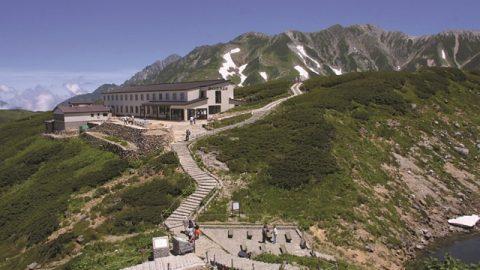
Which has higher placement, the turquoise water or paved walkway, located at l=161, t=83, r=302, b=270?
paved walkway, located at l=161, t=83, r=302, b=270

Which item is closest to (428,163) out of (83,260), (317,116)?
(317,116)

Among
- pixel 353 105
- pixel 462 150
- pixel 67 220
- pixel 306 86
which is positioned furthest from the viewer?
pixel 306 86

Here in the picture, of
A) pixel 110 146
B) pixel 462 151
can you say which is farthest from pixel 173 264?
pixel 462 151

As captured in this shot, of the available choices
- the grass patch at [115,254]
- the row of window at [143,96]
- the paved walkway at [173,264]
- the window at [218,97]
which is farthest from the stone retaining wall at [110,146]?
the paved walkway at [173,264]

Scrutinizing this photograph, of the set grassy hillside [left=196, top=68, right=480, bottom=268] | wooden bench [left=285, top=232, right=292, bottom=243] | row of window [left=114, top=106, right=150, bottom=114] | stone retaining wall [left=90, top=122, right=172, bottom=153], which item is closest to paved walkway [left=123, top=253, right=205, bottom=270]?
wooden bench [left=285, top=232, right=292, bottom=243]

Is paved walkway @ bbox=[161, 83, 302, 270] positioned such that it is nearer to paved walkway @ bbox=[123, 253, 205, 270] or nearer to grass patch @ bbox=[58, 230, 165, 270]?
paved walkway @ bbox=[123, 253, 205, 270]

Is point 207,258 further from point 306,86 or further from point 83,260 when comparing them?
point 306,86

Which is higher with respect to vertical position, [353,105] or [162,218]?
[353,105]
